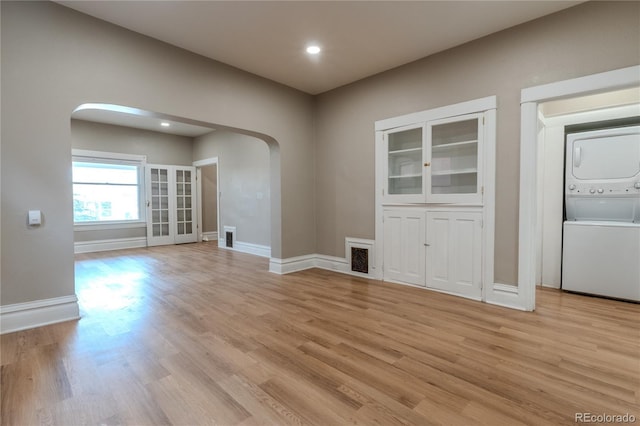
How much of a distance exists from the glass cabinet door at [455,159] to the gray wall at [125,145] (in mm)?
7063

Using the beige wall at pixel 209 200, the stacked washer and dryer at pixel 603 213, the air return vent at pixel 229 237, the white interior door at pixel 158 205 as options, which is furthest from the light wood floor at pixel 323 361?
the beige wall at pixel 209 200

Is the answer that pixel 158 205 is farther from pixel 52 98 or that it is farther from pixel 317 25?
pixel 317 25

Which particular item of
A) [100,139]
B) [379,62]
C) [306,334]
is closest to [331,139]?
[379,62]

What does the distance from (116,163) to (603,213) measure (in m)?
9.23

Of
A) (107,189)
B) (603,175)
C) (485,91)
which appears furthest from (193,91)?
(107,189)

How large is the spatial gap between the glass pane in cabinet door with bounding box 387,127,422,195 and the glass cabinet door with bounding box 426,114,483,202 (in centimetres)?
18

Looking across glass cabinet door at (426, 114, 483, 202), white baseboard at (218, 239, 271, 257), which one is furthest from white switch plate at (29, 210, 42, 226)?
glass cabinet door at (426, 114, 483, 202)

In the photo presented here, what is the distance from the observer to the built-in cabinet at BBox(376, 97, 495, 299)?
135 inches

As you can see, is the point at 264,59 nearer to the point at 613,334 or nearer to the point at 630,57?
the point at 630,57

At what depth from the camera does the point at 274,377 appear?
1910 mm

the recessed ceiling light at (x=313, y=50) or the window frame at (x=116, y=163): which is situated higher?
the recessed ceiling light at (x=313, y=50)

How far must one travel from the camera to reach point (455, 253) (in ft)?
11.7

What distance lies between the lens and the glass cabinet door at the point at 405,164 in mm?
3934

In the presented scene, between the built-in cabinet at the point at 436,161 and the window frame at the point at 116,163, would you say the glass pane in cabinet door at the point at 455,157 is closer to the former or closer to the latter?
the built-in cabinet at the point at 436,161
